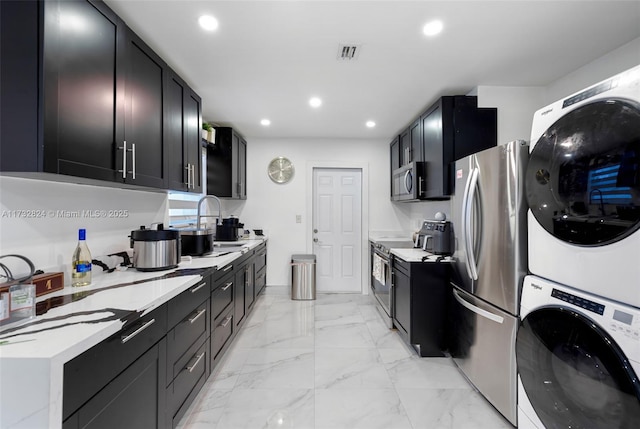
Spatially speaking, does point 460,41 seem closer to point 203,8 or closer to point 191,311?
point 203,8

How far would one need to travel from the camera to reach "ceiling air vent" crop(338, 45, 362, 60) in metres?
1.92

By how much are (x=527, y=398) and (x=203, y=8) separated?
2778 mm

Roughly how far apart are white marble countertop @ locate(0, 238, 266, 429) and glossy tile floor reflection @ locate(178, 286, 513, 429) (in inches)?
39.6

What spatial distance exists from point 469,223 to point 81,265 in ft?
7.87

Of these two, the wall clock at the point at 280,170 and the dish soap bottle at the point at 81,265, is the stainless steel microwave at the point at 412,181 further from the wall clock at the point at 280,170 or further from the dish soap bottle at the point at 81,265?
the dish soap bottle at the point at 81,265

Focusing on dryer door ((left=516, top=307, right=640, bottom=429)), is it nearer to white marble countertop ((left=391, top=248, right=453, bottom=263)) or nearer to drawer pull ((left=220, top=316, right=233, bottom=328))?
white marble countertop ((left=391, top=248, right=453, bottom=263))

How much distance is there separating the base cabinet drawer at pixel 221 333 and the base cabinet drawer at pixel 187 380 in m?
0.11

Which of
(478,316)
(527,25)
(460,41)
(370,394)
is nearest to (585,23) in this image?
(527,25)

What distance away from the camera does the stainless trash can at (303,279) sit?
13.2 feet

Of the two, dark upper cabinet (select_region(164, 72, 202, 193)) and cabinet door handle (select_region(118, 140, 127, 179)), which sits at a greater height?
dark upper cabinet (select_region(164, 72, 202, 193))

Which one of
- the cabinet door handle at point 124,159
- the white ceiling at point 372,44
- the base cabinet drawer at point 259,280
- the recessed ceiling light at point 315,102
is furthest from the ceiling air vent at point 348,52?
the base cabinet drawer at point 259,280

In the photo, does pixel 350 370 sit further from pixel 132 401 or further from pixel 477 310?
pixel 132 401

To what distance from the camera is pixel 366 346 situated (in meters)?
2.62

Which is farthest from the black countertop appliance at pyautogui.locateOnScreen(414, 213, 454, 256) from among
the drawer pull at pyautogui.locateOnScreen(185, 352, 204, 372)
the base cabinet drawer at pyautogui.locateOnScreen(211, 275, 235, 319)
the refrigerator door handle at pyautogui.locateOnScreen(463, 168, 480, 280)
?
the drawer pull at pyautogui.locateOnScreen(185, 352, 204, 372)
